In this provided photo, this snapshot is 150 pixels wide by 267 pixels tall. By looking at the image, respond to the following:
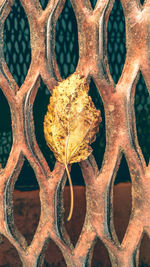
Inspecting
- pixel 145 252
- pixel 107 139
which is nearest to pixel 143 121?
pixel 107 139

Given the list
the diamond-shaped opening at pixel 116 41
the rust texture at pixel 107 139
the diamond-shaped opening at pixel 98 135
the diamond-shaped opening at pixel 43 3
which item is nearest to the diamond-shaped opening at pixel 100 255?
the rust texture at pixel 107 139

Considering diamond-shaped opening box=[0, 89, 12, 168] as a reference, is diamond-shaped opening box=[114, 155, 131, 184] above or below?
below

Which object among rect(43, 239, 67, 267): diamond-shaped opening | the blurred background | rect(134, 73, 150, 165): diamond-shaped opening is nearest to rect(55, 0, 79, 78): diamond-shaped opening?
the blurred background

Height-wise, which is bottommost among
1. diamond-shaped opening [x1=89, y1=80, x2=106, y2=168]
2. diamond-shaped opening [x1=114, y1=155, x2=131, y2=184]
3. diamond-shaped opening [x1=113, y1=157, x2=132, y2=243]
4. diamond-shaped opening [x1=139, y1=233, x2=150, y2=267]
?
diamond-shaped opening [x1=139, y1=233, x2=150, y2=267]

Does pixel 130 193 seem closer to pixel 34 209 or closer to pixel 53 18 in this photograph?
pixel 34 209

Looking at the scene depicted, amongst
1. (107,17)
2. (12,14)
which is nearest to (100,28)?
(107,17)

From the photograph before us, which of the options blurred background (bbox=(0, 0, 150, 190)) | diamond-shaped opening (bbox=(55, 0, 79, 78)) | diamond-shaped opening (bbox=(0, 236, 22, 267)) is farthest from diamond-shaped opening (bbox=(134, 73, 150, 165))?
diamond-shaped opening (bbox=(0, 236, 22, 267))

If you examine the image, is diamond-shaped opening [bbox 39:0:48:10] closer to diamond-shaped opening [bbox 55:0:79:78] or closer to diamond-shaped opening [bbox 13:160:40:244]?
diamond-shaped opening [bbox 55:0:79:78]
